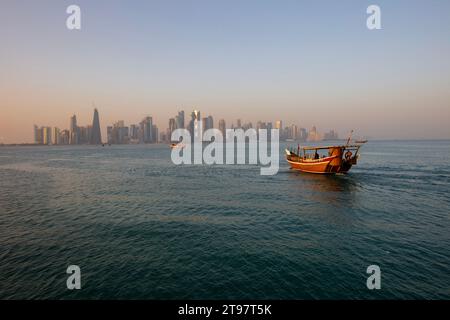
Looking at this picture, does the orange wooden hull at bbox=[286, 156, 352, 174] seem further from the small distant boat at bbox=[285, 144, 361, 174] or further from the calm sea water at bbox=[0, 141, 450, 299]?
the calm sea water at bbox=[0, 141, 450, 299]

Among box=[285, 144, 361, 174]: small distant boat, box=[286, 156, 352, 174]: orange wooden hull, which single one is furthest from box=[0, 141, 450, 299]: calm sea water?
box=[286, 156, 352, 174]: orange wooden hull

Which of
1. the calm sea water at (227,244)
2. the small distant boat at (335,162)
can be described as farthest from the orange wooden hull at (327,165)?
the calm sea water at (227,244)

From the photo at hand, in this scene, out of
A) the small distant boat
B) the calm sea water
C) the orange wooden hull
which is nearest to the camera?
the calm sea water

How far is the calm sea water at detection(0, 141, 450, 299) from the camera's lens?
1403 centimetres

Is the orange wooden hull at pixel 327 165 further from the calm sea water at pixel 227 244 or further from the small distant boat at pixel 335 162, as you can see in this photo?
the calm sea water at pixel 227 244

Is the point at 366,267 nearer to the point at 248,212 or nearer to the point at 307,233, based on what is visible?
the point at 307,233

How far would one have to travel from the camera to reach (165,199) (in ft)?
115

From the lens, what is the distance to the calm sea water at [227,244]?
1403 centimetres

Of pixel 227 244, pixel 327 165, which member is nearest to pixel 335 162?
pixel 327 165

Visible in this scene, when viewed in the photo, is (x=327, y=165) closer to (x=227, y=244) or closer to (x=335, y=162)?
(x=335, y=162)
